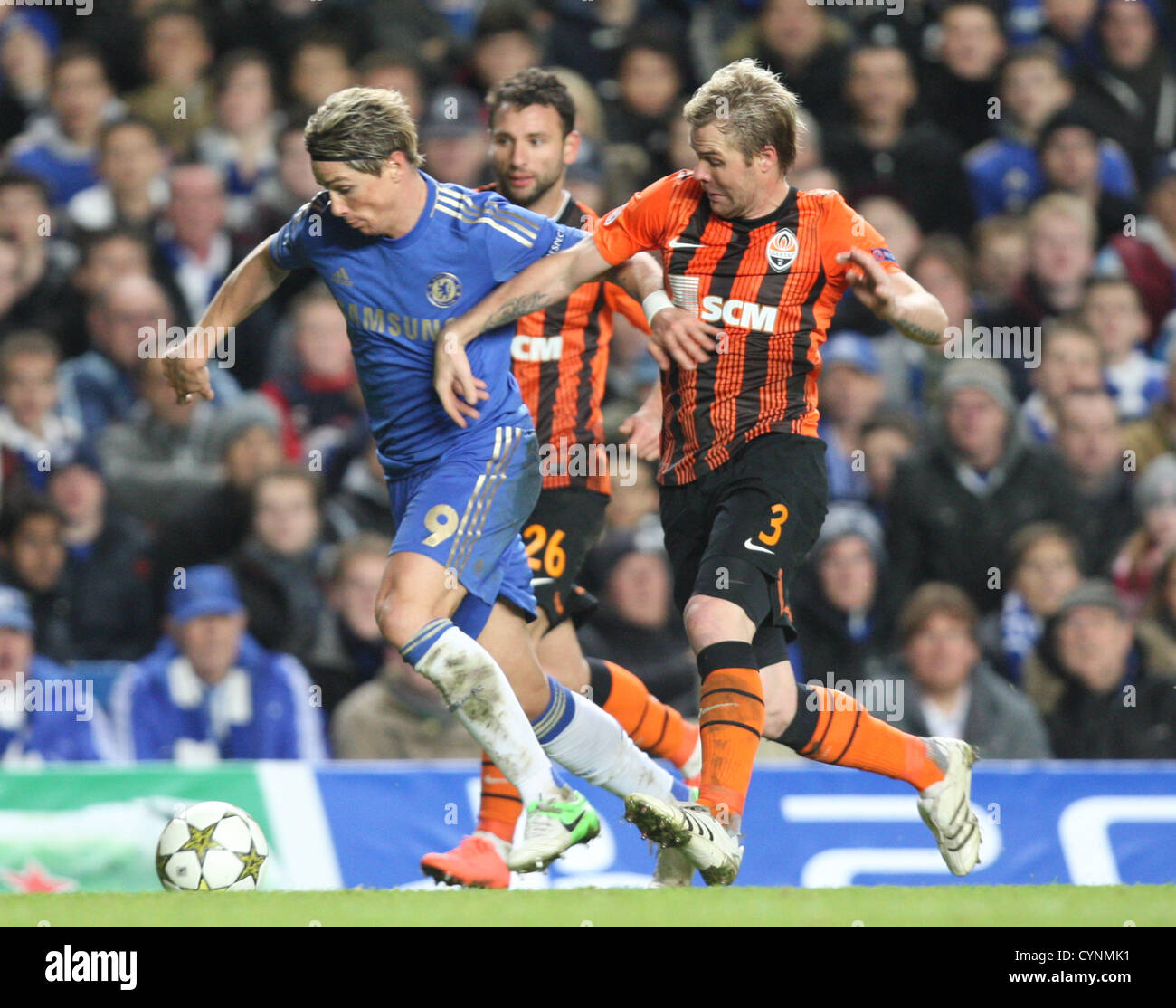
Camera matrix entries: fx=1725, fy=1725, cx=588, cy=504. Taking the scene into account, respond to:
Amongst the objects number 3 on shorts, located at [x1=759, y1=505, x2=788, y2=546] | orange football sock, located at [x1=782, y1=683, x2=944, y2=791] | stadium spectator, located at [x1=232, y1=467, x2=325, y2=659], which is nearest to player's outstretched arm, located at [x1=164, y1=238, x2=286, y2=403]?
number 3 on shorts, located at [x1=759, y1=505, x2=788, y2=546]

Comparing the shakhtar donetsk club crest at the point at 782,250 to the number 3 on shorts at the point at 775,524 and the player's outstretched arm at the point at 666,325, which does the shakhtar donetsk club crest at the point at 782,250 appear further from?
the number 3 on shorts at the point at 775,524

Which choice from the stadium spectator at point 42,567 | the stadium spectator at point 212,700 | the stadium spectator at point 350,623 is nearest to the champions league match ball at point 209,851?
the stadium spectator at point 212,700

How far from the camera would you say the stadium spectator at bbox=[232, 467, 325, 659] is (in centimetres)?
779

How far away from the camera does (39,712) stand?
7.26m

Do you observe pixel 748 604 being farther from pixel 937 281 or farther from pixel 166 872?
pixel 937 281

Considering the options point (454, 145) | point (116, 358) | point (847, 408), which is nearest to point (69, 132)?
point (116, 358)

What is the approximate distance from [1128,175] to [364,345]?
591cm

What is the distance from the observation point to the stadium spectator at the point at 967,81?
964cm

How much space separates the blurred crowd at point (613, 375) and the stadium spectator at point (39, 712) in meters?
0.02

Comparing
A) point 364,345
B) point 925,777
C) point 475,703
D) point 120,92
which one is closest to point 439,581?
point 475,703

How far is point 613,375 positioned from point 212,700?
246 centimetres

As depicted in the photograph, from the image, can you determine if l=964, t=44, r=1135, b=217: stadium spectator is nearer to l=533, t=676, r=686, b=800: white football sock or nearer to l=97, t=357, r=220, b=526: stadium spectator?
l=97, t=357, r=220, b=526: stadium spectator

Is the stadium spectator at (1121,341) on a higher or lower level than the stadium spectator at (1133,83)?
lower
